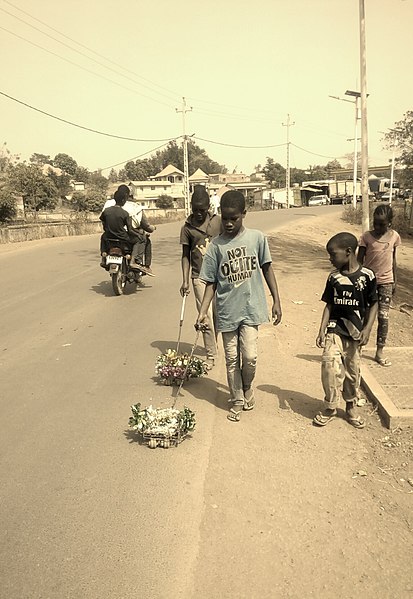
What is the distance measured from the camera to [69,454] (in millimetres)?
3697

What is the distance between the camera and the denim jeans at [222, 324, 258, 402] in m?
4.12

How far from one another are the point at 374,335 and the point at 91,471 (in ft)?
16.0

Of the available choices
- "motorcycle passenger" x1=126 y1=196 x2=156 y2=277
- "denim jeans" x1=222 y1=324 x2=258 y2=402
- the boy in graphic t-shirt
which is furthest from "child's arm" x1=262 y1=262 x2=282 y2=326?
"motorcycle passenger" x1=126 y1=196 x2=156 y2=277

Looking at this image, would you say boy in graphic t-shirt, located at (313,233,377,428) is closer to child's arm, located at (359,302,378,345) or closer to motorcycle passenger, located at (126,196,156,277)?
child's arm, located at (359,302,378,345)

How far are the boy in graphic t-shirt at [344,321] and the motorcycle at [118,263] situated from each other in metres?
5.73

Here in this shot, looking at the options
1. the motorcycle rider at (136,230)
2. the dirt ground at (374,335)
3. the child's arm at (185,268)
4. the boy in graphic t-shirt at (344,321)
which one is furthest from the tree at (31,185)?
the boy in graphic t-shirt at (344,321)

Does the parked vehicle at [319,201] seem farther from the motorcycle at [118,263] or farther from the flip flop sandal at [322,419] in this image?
the flip flop sandal at [322,419]

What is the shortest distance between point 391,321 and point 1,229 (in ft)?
54.3

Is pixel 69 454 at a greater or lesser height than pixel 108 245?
lesser

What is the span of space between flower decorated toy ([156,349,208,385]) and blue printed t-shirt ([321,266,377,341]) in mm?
1483

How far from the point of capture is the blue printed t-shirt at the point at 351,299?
4.02 meters

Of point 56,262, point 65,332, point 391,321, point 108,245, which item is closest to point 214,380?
point 65,332

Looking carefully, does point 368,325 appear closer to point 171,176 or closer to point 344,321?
point 344,321

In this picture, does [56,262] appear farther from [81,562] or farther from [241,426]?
[81,562]
